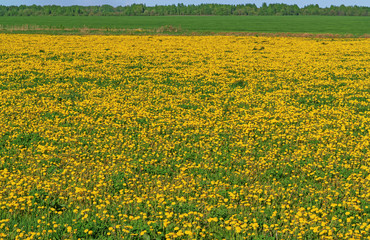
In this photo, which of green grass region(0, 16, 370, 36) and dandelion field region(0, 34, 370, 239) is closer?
dandelion field region(0, 34, 370, 239)

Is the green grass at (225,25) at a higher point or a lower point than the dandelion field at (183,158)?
higher

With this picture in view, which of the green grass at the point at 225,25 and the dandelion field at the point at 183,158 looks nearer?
the dandelion field at the point at 183,158

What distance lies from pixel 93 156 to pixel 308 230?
266 inches

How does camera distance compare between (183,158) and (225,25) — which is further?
(225,25)

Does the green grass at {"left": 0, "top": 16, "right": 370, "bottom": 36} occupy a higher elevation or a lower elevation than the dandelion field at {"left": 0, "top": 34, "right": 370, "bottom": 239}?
higher

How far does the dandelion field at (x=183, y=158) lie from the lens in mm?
7488

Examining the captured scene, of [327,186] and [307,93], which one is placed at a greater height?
[307,93]

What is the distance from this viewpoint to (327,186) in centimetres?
943

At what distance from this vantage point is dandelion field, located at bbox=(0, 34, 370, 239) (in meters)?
7.49

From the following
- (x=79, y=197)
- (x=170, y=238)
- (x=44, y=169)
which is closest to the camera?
(x=170, y=238)

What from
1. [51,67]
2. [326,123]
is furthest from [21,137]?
[51,67]

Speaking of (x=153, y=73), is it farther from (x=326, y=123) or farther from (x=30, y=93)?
(x=326, y=123)

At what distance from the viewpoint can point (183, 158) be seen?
36.6 ft

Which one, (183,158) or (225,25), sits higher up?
(225,25)
